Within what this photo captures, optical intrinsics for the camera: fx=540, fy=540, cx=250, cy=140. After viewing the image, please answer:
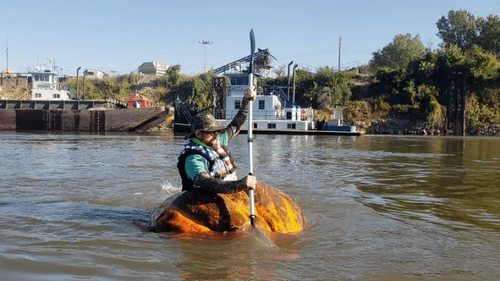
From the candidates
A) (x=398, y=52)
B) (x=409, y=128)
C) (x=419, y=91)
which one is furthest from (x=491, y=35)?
(x=409, y=128)

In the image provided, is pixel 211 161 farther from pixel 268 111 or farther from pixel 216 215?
pixel 268 111

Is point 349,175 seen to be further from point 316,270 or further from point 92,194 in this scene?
point 316,270

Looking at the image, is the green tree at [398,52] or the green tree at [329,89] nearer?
the green tree at [329,89]

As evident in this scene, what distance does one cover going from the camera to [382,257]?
567 cm

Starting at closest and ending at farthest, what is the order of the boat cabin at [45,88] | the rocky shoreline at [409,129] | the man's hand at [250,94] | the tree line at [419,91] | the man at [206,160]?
the man at [206,160]
the man's hand at [250,94]
the rocky shoreline at [409,129]
the tree line at [419,91]
the boat cabin at [45,88]

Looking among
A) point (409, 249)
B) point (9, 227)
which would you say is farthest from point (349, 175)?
point (9, 227)

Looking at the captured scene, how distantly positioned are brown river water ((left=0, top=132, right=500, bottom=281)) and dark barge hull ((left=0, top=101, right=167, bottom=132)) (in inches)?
1322

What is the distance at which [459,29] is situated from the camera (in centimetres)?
7356

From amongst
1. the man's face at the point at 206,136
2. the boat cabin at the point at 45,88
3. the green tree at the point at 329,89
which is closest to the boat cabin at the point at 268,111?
the green tree at the point at 329,89

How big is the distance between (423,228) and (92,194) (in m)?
6.30

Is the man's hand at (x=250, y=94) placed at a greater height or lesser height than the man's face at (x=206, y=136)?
greater

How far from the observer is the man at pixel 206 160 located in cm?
592

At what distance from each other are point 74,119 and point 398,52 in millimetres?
46277

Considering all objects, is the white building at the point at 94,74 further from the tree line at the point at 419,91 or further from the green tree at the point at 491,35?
the green tree at the point at 491,35
